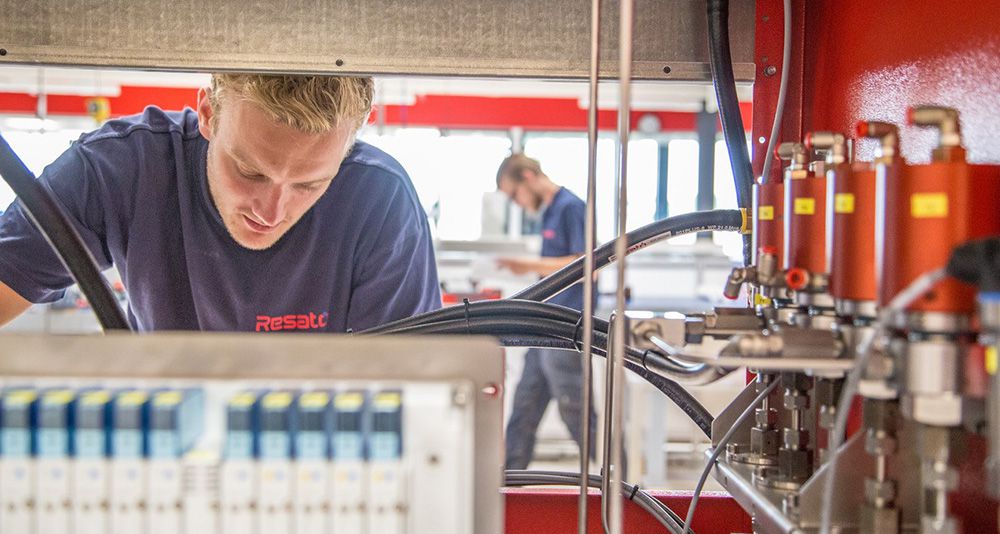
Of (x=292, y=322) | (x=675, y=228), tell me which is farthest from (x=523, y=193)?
(x=675, y=228)

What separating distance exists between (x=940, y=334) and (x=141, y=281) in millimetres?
1472

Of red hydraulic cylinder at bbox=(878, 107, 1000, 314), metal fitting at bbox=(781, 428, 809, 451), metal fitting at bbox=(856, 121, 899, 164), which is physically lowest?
metal fitting at bbox=(781, 428, 809, 451)

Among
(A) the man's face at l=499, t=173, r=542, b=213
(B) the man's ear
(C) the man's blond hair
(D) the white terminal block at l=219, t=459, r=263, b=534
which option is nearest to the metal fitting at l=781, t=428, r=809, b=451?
(D) the white terminal block at l=219, t=459, r=263, b=534

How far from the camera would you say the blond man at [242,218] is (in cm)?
150

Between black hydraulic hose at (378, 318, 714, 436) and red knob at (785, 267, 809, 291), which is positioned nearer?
red knob at (785, 267, 809, 291)

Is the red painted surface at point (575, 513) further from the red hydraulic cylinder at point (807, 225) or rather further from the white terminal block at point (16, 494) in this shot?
the white terminal block at point (16, 494)

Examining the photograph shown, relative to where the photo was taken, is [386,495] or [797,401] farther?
[797,401]

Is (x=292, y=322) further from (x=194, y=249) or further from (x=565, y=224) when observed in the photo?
(x=565, y=224)

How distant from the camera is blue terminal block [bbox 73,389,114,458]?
2.22ft

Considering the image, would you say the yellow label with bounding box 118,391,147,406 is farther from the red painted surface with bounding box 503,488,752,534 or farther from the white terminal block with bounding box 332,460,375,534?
the red painted surface with bounding box 503,488,752,534

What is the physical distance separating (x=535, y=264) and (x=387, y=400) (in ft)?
11.2

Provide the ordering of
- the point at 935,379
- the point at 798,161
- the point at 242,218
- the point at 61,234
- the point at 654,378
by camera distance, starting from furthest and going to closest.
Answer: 1. the point at 242,218
2. the point at 654,378
3. the point at 61,234
4. the point at 798,161
5. the point at 935,379

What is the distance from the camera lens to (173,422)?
671 mm

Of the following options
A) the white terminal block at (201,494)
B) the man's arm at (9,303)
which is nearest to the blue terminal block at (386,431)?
the white terminal block at (201,494)
